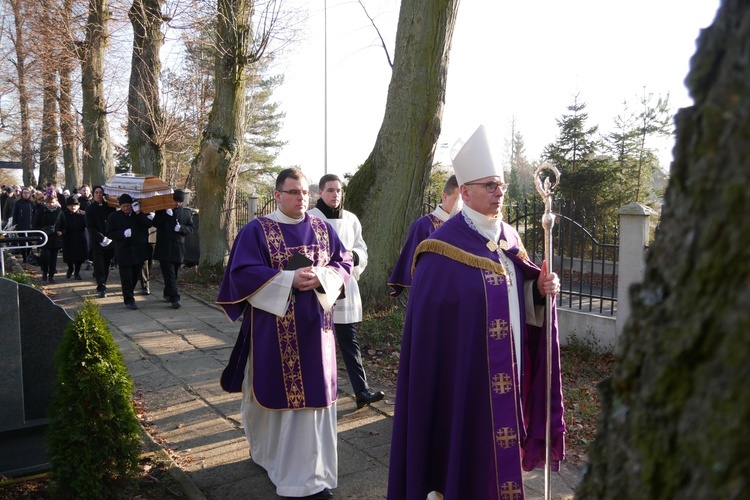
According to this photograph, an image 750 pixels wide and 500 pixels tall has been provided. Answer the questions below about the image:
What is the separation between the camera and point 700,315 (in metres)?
0.99

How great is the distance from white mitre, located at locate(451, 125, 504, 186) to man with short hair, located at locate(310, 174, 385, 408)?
2102 mm

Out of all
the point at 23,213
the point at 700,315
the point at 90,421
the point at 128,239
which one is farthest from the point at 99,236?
the point at 700,315

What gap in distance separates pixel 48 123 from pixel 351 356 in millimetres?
25666

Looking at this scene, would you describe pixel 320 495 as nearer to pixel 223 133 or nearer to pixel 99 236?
pixel 99 236

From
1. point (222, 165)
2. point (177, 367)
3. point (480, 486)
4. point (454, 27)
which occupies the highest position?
point (454, 27)

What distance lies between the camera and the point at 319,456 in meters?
4.34

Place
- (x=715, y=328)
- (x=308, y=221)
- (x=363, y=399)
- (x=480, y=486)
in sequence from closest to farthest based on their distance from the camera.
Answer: (x=715, y=328) → (x=480, y=486) → (x=308, y=221) → (x=363, y=399)

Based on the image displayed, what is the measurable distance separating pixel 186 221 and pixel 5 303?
25.8ft

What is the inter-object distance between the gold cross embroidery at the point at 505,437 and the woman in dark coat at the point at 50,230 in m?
12.9

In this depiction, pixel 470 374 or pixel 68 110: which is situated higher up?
pixel 68 110

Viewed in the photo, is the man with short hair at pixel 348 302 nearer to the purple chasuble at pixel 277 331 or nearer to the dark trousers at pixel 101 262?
the purple chasuble at pixel 277 331

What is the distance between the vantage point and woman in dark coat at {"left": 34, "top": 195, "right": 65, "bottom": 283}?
14023 millimetres

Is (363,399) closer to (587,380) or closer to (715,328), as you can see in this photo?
(587,380)

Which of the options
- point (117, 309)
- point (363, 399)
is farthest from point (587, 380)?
point (117, 309)
